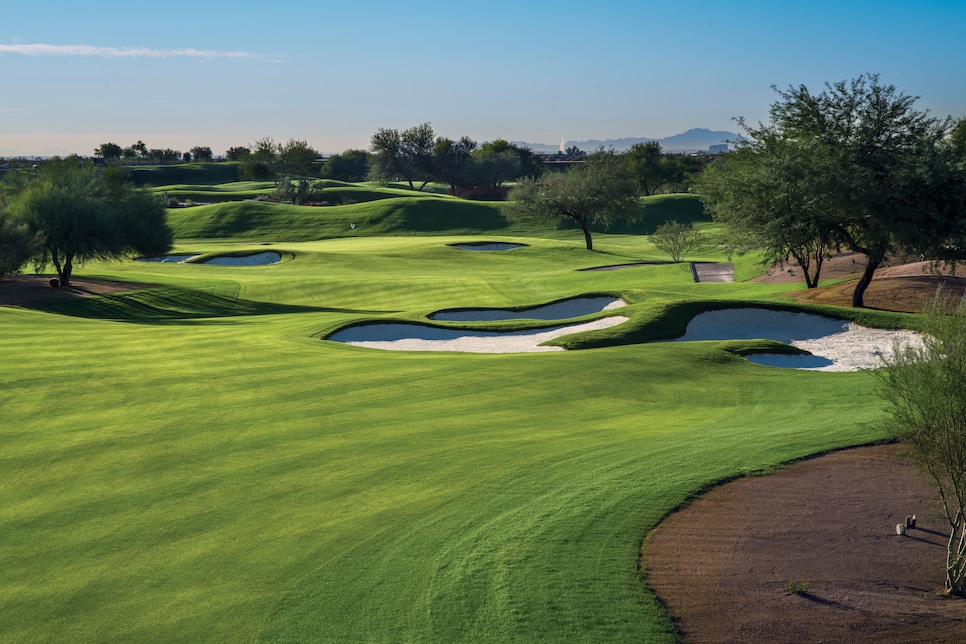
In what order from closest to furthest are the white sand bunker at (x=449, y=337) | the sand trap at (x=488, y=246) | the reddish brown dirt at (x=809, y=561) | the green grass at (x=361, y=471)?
1. the reddish brown dirt at (x=809, y=561)
2. the green grass at (x=361, y=471)
3. the white sand bunker at (x=449, y=337)
4. the sand trap at (x=488, y=246)

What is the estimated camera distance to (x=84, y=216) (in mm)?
52781

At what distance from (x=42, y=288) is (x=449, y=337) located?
1239 inches

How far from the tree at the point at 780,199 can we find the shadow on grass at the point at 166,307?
70.0 feet

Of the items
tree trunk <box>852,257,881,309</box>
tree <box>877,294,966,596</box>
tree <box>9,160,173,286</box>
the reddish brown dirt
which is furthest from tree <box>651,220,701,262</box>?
tree <box>877,294,966,596</box>

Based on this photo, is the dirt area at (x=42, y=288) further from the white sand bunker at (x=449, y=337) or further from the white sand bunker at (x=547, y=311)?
the white sand bunker at (x=547, y=311)

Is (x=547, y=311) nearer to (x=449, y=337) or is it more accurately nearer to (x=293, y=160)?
(x=449, y=337)

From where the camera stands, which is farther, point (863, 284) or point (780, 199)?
point (863, 284)

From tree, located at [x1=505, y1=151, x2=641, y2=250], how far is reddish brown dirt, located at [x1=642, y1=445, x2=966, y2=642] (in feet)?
240

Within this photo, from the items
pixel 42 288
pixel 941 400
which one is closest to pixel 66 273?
pixel 42 288

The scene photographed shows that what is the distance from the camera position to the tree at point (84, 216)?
51812mm

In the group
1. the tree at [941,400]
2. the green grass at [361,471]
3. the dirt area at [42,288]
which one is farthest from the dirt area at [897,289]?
the dirt area at [42,288]

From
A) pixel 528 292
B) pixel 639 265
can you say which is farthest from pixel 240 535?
pixel 639 265

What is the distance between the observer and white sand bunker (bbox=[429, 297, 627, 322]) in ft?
134

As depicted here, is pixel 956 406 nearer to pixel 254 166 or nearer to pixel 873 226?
pixel 873 226
